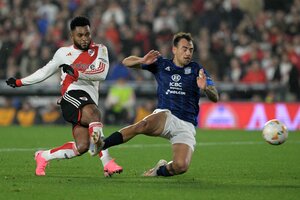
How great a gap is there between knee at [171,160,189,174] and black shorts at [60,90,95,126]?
1.40m

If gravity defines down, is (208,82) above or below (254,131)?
above

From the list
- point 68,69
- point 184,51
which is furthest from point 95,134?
point 184,51

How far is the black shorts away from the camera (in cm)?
1067

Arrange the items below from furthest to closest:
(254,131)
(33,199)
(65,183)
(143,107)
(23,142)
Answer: (143,107), (254,131), (23,142), (65,183), (33,199)

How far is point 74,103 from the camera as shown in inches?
422

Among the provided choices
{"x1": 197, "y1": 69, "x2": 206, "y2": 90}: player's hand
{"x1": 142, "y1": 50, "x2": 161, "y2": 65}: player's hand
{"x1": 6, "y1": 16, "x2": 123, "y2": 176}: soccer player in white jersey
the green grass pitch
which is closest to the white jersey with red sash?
{"x1": 6, "y1": 16, "x2": 123, "y2": 176}: soccer player in white jersey

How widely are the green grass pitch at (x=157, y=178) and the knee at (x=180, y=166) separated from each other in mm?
126

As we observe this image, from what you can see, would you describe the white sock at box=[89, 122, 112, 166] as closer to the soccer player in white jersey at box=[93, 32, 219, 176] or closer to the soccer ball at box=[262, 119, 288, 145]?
the soccer player in white jersey at box=[93, 32, 219, 176]

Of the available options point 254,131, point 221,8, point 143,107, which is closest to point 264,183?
point 254,131

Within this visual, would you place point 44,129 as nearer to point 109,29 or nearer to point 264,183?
point 109,29

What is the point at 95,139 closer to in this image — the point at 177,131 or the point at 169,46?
the point at 177,131

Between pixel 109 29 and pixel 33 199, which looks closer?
pixel 33 199

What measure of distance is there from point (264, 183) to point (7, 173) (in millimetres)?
3404

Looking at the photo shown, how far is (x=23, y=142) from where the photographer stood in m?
17.0
